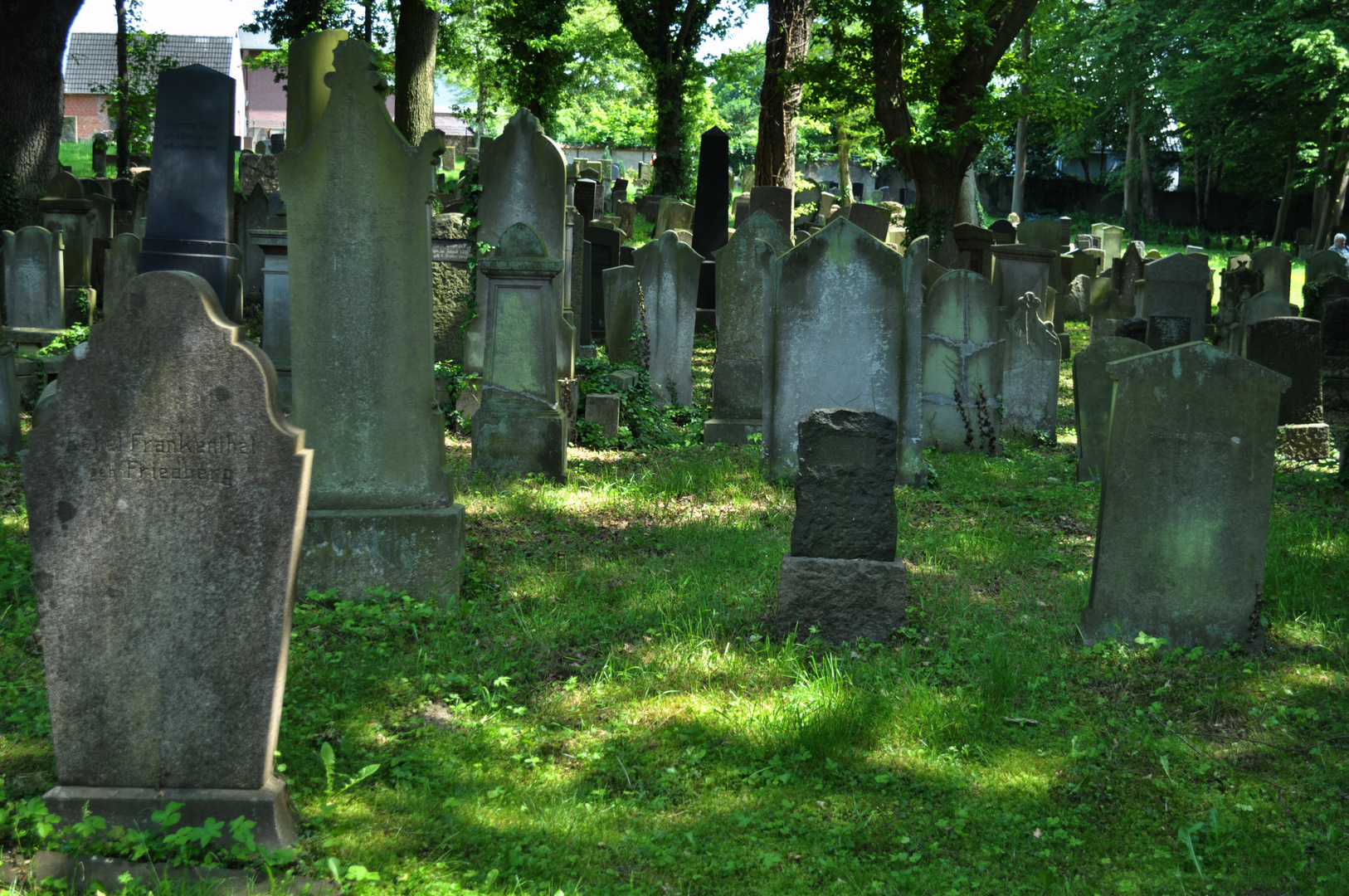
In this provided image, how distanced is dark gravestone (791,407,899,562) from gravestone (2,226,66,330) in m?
9.74

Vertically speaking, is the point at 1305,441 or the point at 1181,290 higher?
the point at 1181,290

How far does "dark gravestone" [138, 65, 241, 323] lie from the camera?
8.52 m

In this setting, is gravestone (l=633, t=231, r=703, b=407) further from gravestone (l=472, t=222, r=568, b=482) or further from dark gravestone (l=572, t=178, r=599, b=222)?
dark gravestone (l=572, t=178, r=599, b=222)

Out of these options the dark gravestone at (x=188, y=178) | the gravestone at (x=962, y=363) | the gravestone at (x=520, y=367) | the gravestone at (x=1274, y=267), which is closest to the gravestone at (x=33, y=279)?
the dark gravestone at (x=188, y=178)

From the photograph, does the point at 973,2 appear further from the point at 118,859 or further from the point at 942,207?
the point at 118,859

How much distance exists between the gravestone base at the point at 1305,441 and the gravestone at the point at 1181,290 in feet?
12.2

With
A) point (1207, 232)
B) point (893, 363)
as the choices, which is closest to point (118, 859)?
point (893, 363)

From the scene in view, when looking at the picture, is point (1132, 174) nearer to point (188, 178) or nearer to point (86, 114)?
point (188, 178)

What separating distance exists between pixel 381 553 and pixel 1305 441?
773 cm

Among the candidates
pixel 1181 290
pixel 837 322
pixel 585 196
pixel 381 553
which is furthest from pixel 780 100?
pixel 381 553

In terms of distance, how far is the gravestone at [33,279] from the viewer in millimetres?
11250

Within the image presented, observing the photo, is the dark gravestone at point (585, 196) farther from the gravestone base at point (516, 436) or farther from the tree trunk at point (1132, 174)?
the tree trunk at point (1132, 174)

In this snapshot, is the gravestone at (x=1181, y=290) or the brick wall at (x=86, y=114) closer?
the gravestone at (x=1181, y=290)

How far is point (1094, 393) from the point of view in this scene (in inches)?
310
